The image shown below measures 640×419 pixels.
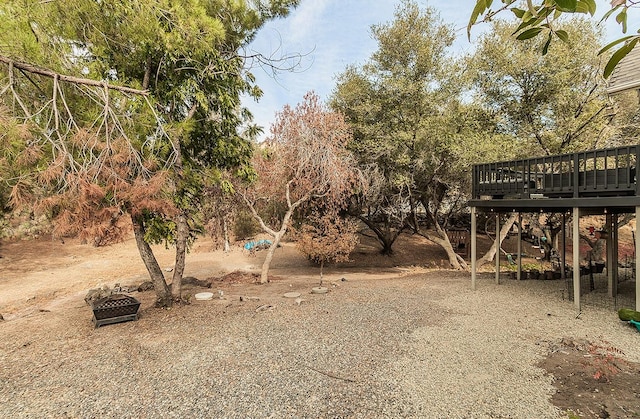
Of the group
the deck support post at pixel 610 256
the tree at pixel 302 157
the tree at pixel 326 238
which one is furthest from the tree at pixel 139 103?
the deck support post at pixel 610 256

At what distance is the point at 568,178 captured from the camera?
7785 millimetres

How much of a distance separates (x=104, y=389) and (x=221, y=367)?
1546 millimetres

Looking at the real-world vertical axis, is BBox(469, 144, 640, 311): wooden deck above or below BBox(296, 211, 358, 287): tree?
above

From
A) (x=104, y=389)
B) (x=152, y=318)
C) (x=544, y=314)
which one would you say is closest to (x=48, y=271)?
(x=152, y=318)

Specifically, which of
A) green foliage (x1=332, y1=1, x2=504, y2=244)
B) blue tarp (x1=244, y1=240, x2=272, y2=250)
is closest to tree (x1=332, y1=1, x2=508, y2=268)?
green foliage (x1=332, y1=1, x2=504, y2=244)

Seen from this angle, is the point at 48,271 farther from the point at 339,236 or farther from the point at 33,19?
the point at 33,19

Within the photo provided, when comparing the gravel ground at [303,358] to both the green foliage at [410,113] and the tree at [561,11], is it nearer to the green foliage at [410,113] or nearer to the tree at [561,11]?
the tree at [561,11]

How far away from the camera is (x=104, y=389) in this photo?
15.3ft

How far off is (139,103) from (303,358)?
5.69 m

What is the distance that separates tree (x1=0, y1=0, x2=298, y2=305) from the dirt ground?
3703 mm

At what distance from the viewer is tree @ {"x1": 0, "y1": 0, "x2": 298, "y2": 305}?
4719 millimetres

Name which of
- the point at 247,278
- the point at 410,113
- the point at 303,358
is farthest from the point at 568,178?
the point at 247,278

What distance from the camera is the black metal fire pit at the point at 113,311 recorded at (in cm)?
715

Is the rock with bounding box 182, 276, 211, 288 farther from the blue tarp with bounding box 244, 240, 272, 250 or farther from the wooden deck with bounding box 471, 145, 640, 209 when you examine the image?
the wooden deck with bounding box 471, 145, 640, 209
